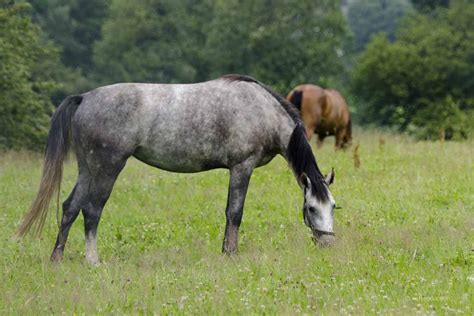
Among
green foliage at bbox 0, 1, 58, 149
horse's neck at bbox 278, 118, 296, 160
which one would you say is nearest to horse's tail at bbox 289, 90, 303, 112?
horse's neck at bbox 278, 118, 296, 160

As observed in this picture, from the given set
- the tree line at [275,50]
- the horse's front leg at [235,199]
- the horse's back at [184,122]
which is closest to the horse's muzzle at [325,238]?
the horse's front leg at [235,199]

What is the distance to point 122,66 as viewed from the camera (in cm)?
4075

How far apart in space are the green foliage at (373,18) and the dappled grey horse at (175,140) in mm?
62048

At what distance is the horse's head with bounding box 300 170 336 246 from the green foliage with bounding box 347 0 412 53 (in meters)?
62.4

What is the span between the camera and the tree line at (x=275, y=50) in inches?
1299

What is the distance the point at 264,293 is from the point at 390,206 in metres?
4.38

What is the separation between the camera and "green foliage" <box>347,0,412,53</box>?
233 feet

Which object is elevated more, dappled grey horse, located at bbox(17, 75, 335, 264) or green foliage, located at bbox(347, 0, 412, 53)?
dappled grey horse, located at bbox(17, 75, 335, 264)

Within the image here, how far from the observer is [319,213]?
27.2 feet

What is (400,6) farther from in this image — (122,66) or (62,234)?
(62,234)

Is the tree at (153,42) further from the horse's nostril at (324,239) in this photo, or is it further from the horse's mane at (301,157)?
the horse's nostril at (324,239)

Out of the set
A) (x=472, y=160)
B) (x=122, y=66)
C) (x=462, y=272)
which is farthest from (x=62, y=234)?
(x=122, y=66)

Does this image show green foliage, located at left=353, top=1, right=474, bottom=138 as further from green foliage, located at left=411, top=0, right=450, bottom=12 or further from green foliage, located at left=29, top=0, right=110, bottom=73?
green foliage, located at left=29, top=0, right=110, bottom=73

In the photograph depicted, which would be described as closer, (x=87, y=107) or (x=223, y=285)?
(x=223, y=285)
